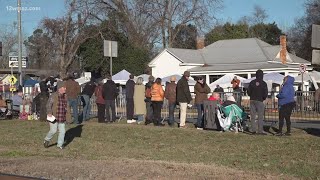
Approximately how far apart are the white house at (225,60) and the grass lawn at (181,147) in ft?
99.5

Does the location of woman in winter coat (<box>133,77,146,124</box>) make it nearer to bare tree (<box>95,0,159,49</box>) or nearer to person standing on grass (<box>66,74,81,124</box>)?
person standing on grass (<box>66,74,81,124</box>)

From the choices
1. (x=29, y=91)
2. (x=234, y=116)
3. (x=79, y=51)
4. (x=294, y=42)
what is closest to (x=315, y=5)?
(x=294, y=42)

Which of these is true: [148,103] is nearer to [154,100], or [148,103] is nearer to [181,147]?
[154,100]

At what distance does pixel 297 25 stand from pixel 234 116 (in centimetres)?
6444

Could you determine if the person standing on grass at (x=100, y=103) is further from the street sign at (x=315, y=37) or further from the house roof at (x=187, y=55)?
the house roof at (x=187, y=55)

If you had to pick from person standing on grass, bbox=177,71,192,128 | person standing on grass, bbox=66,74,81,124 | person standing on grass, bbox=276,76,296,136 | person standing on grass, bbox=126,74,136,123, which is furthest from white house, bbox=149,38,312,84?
person standing on grass, bbox=276,76,296,136

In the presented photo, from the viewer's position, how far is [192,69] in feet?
167

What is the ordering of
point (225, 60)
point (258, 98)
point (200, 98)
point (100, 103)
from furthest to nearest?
point (225, 60) → point (100, 103) → point (200, 98) → point (258, 98)

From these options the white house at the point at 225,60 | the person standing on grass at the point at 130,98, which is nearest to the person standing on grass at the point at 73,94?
the person standing on grass at the point at 130,98

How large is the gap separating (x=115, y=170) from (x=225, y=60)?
142ft

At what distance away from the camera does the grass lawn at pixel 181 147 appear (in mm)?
10984

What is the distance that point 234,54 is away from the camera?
5303 cm

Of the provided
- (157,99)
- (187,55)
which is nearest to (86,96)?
(157,99)

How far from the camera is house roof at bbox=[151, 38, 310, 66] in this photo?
50.6m
